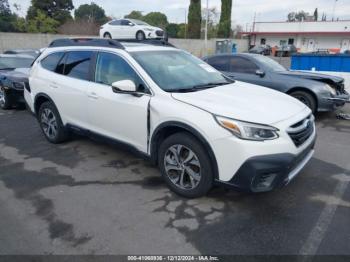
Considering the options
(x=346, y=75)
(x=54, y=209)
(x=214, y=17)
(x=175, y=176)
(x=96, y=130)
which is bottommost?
(x=54, y=209)

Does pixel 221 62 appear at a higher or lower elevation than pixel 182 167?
higher

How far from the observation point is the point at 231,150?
289 cm

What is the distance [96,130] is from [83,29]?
3595 centimetres

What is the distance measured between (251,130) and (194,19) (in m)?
31.7

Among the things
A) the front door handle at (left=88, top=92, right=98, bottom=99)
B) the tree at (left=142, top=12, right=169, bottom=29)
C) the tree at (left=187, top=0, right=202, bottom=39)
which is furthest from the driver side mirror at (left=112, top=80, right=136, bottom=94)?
the tree at (left=142, top=12, right=169, bottom=29)

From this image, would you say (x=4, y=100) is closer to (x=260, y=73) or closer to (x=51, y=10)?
(x=260, y=73)

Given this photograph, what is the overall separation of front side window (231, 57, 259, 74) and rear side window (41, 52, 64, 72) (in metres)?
4.48

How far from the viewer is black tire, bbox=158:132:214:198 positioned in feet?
10.3

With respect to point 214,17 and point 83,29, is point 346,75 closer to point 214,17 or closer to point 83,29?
point 83,29

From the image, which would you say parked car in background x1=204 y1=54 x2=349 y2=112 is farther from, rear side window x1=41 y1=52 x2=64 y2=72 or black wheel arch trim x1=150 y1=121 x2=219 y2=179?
black wheel arch trim x1=150 y1=121 x2=219 y2=179

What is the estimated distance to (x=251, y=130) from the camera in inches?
114

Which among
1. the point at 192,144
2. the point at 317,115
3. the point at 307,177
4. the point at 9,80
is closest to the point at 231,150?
the point at 192,144

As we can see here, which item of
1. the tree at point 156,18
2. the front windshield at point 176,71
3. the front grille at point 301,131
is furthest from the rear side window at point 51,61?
the tree at point 156,18

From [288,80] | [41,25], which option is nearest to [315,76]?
[288,80]
